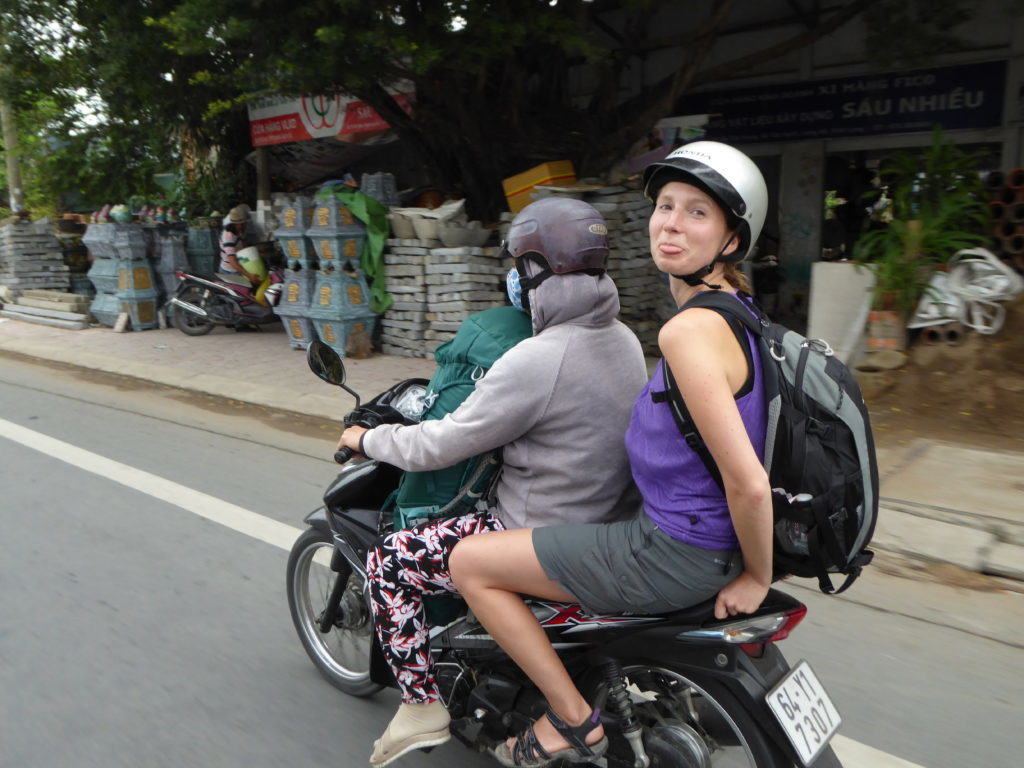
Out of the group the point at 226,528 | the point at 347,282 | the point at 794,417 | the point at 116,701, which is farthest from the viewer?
the point at 347,282

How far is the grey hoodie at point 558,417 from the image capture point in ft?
7.15

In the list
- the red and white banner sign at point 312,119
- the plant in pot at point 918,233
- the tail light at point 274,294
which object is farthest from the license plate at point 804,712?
the tail light at point 274,294

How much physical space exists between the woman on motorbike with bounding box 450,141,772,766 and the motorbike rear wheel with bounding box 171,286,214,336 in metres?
10.3

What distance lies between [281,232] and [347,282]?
115 cm

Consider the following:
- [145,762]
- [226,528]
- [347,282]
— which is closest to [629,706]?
[145,762]

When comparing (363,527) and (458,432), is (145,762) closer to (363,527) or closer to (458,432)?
(363,527)

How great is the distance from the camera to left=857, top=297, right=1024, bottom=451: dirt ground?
5965 millimetres

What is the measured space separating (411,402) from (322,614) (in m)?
0.97

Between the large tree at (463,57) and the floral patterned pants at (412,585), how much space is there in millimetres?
5432

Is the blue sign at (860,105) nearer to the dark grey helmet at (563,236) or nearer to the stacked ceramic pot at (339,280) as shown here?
the stacked ceramic pot at (339,280)

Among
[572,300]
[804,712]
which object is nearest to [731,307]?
[572,300]

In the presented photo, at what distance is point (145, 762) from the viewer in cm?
276

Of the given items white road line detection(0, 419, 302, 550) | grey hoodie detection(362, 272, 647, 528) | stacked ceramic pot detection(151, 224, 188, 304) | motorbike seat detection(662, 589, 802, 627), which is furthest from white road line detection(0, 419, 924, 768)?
stacked ceramic pot detection(151, 224, 188, 304)

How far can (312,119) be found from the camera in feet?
38.0
